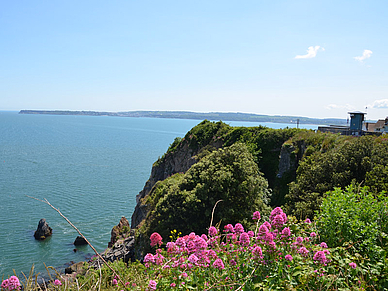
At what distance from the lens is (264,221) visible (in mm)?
6102

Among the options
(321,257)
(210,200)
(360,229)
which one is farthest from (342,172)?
(321,257)

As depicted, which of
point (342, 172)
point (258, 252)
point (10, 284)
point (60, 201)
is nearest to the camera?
point (10, 284)

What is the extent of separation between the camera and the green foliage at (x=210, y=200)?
16062mm

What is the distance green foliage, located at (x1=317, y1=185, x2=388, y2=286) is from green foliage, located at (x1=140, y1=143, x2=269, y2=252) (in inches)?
402

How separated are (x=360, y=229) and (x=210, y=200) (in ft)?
37.9

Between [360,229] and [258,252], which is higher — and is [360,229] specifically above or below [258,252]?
above

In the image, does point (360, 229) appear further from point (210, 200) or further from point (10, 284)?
point (210, 200)

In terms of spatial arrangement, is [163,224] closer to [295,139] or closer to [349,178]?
[349,178]

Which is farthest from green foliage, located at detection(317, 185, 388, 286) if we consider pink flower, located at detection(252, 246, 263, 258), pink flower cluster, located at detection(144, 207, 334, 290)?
pink flower, located at detection(252, 246, 263, 258)

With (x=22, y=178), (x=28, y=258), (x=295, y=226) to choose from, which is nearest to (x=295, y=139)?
(x=295, y=226)

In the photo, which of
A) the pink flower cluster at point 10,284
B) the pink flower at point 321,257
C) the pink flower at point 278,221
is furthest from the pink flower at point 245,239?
the pink flower cluster at point 10,284

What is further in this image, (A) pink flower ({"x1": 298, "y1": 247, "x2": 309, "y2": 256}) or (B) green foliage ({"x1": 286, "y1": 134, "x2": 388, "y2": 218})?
(B) green foliage ({"x1": 286, "y1": 134, "x2": 388, "y2": 218})

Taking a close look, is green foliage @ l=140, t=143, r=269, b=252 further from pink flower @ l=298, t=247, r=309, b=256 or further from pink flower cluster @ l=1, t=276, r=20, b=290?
pink flower cluster @ l=1, t=276, r=20, b=290

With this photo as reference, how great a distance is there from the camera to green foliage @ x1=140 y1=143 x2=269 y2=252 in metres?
16.1
